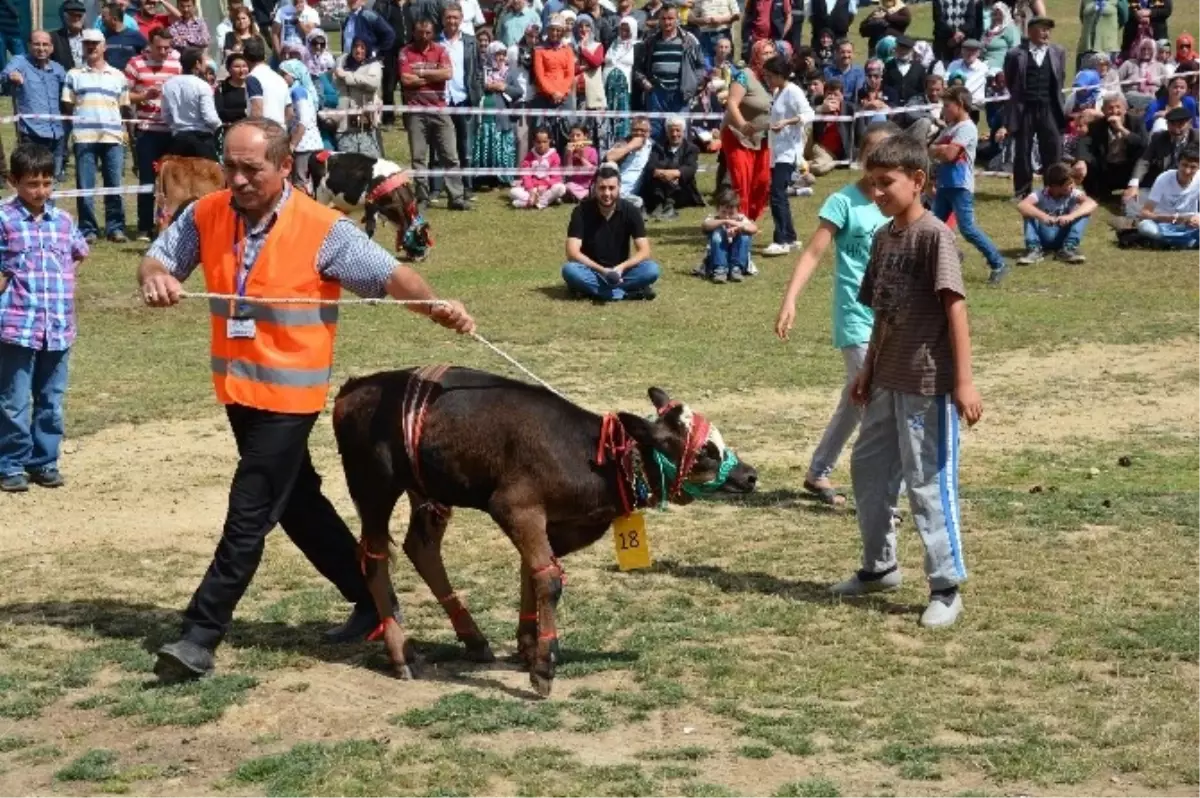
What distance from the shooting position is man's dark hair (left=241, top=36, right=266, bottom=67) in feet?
66.6

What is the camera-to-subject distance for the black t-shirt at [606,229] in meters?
17.7

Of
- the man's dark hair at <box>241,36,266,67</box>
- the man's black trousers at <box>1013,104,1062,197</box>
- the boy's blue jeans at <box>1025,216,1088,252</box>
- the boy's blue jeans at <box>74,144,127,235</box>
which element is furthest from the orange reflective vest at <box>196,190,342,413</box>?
the man's black trousers at <box>1013,104,1062,197</box>

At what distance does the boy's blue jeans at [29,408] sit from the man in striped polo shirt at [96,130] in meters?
9.15

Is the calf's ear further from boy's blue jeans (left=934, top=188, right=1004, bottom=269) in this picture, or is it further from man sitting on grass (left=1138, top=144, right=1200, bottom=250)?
man sitting on grass (left=1138, top=144, right=1200, bottom=250)

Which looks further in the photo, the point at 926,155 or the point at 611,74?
the point at 611,74

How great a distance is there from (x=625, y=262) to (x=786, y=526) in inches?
304

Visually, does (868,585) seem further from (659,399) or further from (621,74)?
(621,74)

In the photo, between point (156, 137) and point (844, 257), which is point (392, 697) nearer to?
point (844, 257)

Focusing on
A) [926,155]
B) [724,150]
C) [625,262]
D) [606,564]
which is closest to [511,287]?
[625,262]

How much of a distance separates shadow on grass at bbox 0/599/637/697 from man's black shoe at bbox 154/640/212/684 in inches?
19.9

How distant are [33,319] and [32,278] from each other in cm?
25

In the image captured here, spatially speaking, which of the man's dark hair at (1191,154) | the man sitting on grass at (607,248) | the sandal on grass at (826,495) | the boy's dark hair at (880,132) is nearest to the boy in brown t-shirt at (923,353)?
the boy's dark hair at (880,132)

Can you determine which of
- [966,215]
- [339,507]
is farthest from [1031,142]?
[339,507]

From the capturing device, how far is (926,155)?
8.38 meters
